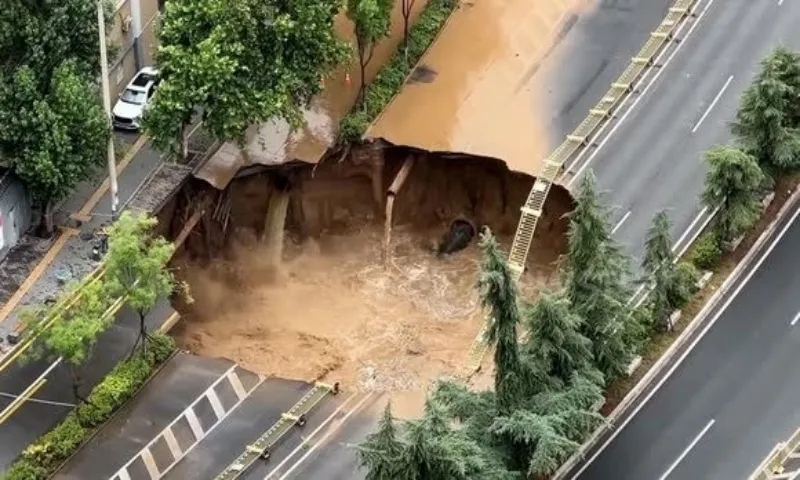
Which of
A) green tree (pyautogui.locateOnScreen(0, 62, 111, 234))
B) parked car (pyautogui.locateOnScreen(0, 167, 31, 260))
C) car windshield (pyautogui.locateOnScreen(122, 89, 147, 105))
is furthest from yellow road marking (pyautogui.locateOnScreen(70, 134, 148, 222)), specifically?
green tree (pyautogui.locateOnScreen(0, 62, 111, 234))

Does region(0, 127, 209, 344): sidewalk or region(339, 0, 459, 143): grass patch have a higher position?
region(339, 0, 459, 143): grass patch

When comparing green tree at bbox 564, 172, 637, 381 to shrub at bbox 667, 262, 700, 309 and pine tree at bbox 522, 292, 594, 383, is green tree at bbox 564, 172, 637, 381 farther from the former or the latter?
shrub at bbox 667, 262, 700, 309

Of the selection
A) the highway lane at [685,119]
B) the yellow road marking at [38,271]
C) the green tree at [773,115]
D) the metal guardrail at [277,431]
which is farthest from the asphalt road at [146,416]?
the green tree at [773,115]

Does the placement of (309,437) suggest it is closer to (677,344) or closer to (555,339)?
(555,339)

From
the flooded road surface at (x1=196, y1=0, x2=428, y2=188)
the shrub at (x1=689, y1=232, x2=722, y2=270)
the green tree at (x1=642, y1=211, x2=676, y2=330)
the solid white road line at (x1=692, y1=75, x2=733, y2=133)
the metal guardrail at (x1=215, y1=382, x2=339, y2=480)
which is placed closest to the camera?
the metal guardrail at (x1=215, y1=382, x2=339, y2=480)

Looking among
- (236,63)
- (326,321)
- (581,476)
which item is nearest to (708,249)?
(581,476)

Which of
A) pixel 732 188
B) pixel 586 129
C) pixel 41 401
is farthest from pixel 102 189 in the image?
pixel 732 188
